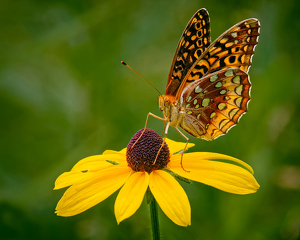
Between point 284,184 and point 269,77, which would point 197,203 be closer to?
point 284,184

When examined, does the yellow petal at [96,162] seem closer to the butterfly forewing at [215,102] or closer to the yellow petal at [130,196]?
the yellow petal at [130,196]

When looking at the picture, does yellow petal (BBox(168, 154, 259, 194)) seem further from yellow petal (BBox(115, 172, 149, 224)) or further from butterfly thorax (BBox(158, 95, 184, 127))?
butterfly thorax (BBox(158, 95, 184, 127))

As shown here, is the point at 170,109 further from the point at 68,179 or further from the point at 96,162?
the point at 68,179

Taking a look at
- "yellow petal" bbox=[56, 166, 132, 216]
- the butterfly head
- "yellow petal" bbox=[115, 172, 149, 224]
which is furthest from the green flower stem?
the butterfly head

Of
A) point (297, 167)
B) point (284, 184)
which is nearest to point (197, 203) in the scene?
point (284, 184)

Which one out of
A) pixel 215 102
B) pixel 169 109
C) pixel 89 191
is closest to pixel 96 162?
pixel 89 191

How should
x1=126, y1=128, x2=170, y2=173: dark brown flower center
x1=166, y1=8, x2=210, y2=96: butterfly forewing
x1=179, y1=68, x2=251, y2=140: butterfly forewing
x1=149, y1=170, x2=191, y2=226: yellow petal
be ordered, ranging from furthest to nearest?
1. x1=166, y1=8, x2=210, y2=96: butterfly forewing
2. x1=179, y1=68, x2=251, y2=140: butterfly forewing
3. x1=126, y1=128, x2=170, y2=173: dark brown flower center
4. x1=149, y1=170, x2=191, y2=226: yellow petal
